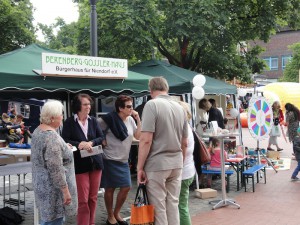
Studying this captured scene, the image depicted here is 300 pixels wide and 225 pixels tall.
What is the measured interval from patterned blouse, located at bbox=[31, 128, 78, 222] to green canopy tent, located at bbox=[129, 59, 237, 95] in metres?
5.49

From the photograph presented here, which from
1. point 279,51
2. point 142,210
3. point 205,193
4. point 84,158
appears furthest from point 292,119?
point 279,51

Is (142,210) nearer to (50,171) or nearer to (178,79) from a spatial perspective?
(50,171)

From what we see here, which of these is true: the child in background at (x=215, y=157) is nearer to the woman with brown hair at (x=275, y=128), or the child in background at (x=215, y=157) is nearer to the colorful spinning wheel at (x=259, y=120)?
the colorful spinning wheel at (x=259, y=120)

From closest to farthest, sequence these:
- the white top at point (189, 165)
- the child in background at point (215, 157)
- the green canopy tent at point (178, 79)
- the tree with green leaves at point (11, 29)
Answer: the white top at point (189, 165)
the child in background at point (215, 157)
the green canopy tent at point (178, 79)
the tree with green leaves at point (11, 29)

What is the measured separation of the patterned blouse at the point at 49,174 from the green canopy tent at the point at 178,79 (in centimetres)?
549

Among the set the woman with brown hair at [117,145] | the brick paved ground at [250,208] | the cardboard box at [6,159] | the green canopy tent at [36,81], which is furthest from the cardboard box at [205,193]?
the cardboard box at [6,159]

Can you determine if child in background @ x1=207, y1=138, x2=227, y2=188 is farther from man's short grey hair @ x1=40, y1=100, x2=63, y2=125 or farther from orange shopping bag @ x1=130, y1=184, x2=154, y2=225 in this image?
man's short grey hair @ x1=40, y1=100, x2=63, y2=125

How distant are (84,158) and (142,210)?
1.29 meters

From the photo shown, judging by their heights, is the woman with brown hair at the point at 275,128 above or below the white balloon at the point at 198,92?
below

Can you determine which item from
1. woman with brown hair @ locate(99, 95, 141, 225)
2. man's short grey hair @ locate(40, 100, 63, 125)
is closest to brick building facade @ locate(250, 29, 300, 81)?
woman with brown hair @ locate(99, 95, 141, 225)

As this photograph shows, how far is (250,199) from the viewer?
7164 millimetres

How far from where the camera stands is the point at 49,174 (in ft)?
11.8

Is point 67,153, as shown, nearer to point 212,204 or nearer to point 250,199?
point 212,204

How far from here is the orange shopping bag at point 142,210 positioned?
3757 mm
